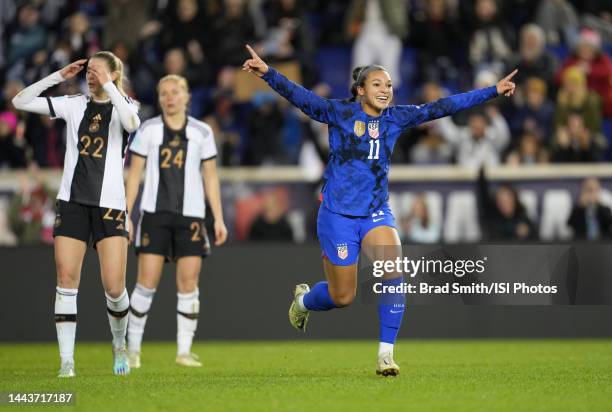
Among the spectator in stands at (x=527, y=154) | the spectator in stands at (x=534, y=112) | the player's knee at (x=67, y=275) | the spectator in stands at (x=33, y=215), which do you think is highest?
the spectator in stands at (x=534, y=112)

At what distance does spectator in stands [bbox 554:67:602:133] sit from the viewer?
51.9 ft

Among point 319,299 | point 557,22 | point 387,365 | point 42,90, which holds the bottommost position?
point 387,365

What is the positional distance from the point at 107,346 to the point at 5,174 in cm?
325

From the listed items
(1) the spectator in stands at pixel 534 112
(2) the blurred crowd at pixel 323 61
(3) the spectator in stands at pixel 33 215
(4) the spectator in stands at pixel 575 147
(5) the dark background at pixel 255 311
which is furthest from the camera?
(1) the spectator in stands at pixel 534 112

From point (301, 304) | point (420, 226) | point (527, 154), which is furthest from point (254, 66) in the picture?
point (527, 154)

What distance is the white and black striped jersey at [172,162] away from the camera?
10664 mm

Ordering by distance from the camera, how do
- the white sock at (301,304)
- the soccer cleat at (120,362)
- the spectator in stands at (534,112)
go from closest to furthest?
the soccer cleat at (120,362) < the white sock at (301,304) < the spectator in stands at (534,112)

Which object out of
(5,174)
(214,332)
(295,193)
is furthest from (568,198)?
(5,174)

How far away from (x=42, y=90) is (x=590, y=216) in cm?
775

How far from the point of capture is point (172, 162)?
1066 centimetres

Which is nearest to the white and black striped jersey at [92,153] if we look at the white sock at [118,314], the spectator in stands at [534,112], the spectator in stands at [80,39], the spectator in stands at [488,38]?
the white sock at [118,314]

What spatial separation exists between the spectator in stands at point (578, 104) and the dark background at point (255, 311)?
2846mm

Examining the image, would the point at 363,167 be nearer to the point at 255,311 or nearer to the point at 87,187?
the point at 87,187

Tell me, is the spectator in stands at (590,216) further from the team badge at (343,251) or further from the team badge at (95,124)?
the team badge at (95,124)
